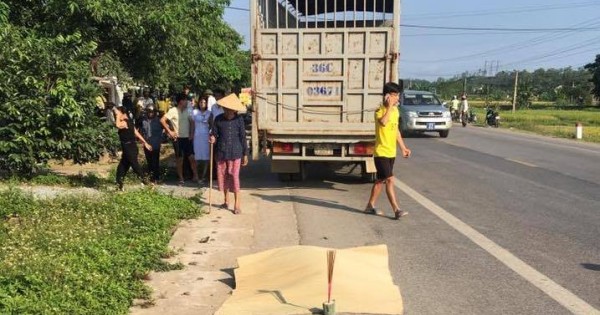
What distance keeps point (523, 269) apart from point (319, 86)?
15.8ft

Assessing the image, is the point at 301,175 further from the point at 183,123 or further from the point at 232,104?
the point at 232,104

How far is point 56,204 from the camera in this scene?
24.0ft

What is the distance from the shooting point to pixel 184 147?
1004 cm

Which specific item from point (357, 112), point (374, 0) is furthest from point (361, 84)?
point (374, 0)

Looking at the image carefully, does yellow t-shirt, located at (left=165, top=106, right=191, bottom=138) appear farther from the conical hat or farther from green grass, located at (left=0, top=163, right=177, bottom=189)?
the conical hat

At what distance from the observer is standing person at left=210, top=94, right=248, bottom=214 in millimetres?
7707

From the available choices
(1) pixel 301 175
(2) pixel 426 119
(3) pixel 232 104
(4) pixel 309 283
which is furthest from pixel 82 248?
(2) pixel 426 119

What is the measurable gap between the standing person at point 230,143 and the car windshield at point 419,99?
16.7m

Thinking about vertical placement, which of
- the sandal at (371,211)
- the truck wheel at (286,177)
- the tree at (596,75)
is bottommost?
the sandal at (371,211)

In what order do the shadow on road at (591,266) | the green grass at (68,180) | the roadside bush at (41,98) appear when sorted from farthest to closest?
the green grass at (68,180)
the roadside bush at (41,98)
the shadow on road at (591,266)

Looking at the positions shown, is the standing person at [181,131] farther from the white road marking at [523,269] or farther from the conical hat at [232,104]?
the white road marking at [523,269]

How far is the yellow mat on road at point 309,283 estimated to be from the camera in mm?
4223

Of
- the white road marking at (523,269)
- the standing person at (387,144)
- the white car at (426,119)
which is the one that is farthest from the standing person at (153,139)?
the white car at (426,119)

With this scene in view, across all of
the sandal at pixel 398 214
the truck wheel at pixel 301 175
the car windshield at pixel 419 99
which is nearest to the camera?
the sandal at pixel 398 214
